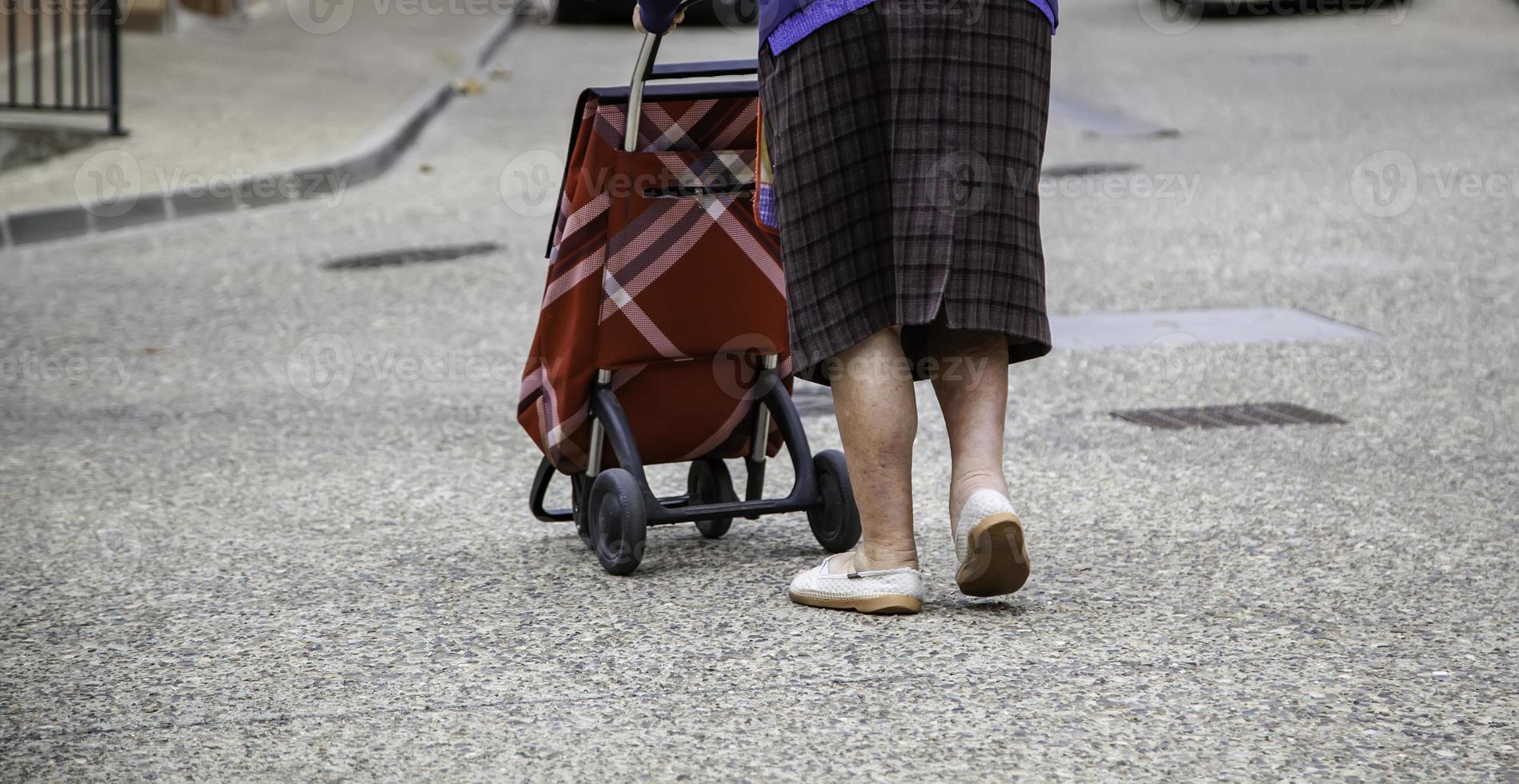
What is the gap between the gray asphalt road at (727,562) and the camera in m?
2.80

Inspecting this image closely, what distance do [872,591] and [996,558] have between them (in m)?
0.30

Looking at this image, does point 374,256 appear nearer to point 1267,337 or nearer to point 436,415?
point 436,415

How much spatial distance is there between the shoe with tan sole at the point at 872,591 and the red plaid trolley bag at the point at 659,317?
0.37 metres

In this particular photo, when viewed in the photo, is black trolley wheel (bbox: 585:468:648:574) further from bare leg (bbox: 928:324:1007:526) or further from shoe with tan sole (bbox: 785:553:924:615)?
bare leg (bbox: 928:324:1007:526)

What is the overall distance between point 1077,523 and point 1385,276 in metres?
3.75

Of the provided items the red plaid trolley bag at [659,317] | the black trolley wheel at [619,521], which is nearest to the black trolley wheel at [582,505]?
the red plaid trolley bag at [659,317]

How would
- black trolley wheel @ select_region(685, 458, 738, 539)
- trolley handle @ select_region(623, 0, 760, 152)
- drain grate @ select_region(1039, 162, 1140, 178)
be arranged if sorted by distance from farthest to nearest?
drain grate @ select_region(1039, 162, 1140, 178), black trolley wheel @ select_region(685, 458, 738, 539), trolley handle @ select_region(623, 0, 760, 152)

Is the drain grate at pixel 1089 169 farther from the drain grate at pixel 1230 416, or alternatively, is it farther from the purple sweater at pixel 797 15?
the purple sweater at pixel 797 15

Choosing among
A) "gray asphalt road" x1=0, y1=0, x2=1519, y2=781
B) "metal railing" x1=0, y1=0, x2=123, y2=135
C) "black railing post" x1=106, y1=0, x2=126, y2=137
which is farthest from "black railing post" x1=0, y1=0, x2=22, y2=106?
"gray asphalt road" x1=0, y1=0, x2=1519, y2=781

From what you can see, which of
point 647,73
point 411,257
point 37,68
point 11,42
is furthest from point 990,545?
point 11,42

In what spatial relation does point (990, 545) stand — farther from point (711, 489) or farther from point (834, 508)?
point (711, 489)

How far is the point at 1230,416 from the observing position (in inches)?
206

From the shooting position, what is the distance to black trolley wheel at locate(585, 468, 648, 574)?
3.65 meters

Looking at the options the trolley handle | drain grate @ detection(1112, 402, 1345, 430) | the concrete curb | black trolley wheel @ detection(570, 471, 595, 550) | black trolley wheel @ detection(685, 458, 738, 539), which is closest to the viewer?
the trolley handle
